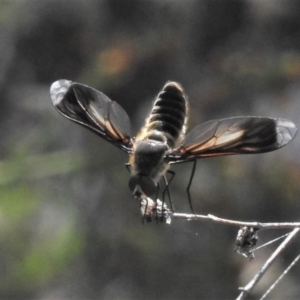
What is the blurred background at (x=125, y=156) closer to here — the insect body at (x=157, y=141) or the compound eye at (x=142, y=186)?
the insect body at (x=157, y=141)

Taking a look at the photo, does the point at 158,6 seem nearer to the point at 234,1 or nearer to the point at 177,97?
the point at 234,1

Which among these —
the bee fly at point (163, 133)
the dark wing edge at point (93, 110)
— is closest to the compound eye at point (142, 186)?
the bee fly at point (163, 133)

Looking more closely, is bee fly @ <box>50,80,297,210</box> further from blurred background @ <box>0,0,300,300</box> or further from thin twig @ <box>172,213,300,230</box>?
blurred background @ <box>0,0,300,300</box>

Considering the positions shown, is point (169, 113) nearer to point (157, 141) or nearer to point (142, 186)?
point (157, 141)

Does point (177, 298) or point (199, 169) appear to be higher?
point (199, 169)

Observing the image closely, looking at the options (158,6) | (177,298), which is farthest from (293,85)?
(177,298)
